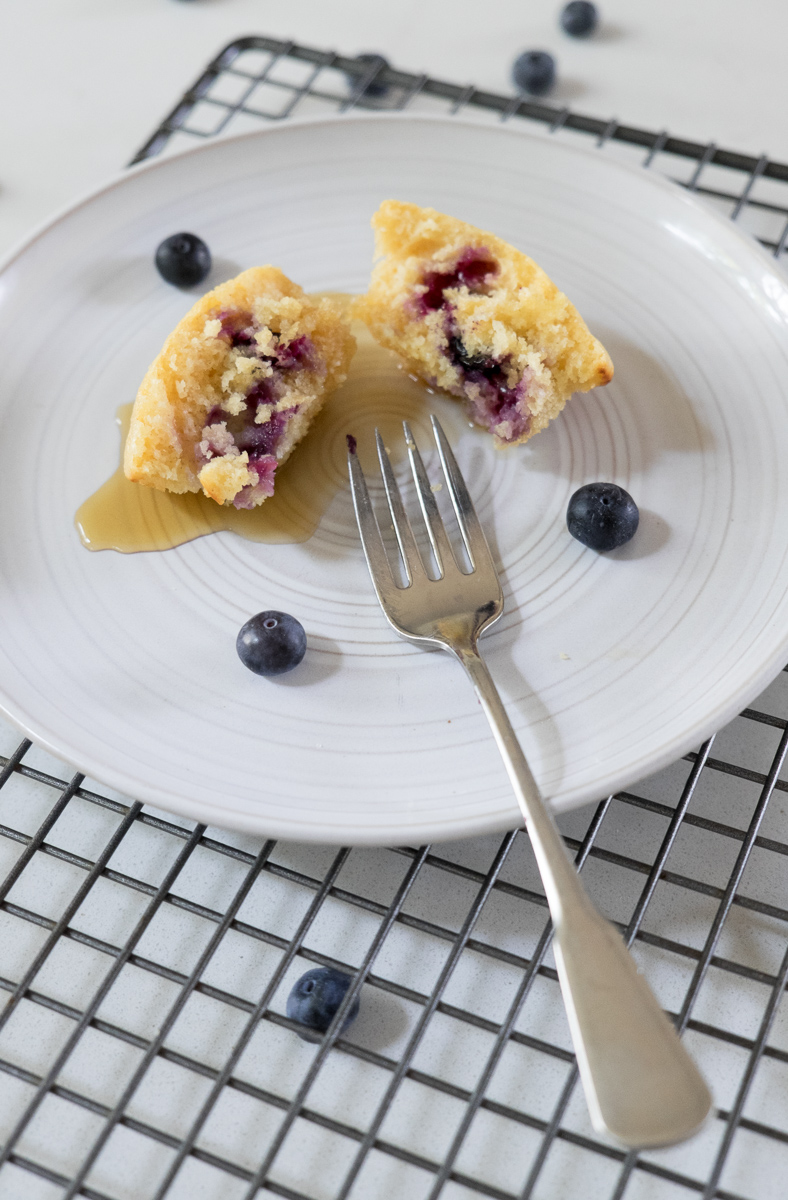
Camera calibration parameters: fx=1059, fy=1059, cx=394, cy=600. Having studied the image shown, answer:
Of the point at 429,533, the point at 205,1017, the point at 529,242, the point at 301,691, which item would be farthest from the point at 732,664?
the point at 529,242

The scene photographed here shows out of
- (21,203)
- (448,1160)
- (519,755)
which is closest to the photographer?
(448,1160)

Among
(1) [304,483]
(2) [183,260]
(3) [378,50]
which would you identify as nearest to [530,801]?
(1) [304,483]

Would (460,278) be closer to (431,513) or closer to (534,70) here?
(431,513)

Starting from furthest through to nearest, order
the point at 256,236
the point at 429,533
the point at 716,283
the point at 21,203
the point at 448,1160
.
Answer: the point at 21,203 < the point at 256,236 < the point at 716,283 < the point at 429,533 < the point at 448,1160

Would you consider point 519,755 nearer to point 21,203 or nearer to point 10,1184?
point 10,1184

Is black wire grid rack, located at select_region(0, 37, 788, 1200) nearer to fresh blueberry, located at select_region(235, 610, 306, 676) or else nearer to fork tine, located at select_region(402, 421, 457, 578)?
fresh blueberry, located at select_region(235, 610, 306, 676)
